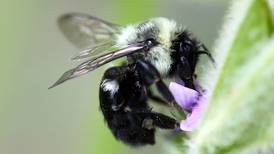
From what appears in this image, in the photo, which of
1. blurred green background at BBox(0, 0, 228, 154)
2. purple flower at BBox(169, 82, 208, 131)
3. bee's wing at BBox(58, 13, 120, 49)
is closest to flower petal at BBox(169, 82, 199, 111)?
purple flower at BBox(169, 82, 208, 131)

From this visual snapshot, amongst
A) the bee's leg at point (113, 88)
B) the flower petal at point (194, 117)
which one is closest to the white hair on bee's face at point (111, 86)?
the bee's leg at point (113, 88)

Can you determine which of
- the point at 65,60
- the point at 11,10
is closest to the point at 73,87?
the point at 65,60

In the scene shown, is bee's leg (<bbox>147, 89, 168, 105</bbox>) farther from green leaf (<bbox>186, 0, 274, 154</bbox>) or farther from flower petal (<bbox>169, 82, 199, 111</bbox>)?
green leaf (<bbox>186, 0, 274, 154</bbox>)

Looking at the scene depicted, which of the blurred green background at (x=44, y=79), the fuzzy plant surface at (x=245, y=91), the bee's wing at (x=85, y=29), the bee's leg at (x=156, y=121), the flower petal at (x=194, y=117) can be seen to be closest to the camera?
the fuzzy plant surface at (x=245, y=91)

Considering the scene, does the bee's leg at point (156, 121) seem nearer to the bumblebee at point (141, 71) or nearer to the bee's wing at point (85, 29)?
the bumblebee at point (141, 71)

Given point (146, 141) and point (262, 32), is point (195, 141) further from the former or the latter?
point (146, 141)

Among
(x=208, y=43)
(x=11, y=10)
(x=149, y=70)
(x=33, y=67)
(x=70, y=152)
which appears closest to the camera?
(x=149, y=70)
